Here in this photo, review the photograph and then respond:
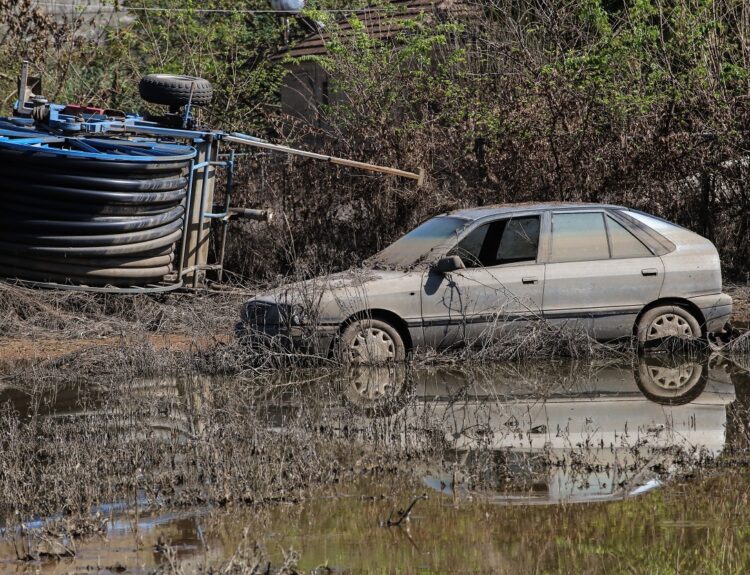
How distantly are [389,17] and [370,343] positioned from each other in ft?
50.5

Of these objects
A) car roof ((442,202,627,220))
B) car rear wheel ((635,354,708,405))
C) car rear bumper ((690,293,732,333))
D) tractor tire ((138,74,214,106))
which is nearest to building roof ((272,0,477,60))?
tractor tire ((138,74,214,106))

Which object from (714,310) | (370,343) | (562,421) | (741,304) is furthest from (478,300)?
(741,304)

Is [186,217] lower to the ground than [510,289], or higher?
higher

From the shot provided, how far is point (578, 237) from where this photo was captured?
11.5m

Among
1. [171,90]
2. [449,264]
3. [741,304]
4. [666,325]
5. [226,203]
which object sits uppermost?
[171,90]

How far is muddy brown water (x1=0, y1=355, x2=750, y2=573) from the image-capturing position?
565 cm

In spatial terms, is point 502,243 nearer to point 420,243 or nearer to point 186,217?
point 420,243

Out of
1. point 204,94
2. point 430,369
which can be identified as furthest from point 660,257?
point 204,94

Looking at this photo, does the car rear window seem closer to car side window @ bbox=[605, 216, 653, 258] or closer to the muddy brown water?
car side window @ bbox=[605, 216, 653, 258]

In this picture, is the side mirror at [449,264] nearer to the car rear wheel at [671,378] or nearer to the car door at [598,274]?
the car door at [598,274]

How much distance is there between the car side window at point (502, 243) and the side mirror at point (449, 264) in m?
0.34

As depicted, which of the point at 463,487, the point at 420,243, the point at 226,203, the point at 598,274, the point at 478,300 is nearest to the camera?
the point at 463,487

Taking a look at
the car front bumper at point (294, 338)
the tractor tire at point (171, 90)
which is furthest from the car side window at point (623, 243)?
the tractor tire at point (171, 90)

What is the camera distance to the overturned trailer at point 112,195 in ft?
44.1
